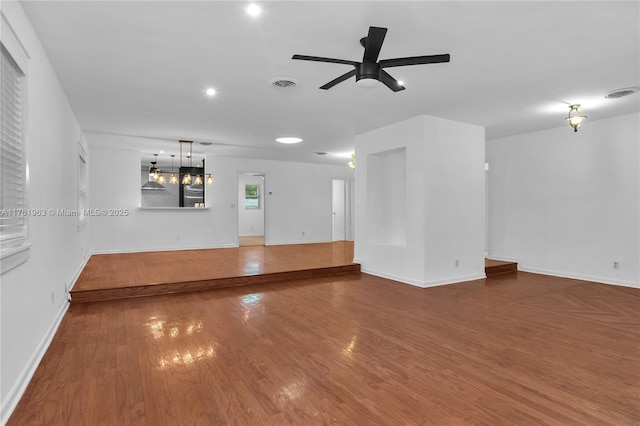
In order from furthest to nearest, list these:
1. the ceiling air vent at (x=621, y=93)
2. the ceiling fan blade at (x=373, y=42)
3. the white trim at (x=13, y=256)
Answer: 1. the ceiling air vent at (x=621, y=93)
2. the ceiling fan blade at (x=373, y=42)
3. the white trim at (x=13, y=256)

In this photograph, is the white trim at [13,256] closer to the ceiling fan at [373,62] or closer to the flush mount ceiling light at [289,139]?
the ceiling fan at [373,62]

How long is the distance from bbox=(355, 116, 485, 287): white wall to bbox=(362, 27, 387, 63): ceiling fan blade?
2.72 meters

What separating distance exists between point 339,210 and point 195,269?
20.7 feet

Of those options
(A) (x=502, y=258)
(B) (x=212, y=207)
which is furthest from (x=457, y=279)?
(B) (x=212, y=207)

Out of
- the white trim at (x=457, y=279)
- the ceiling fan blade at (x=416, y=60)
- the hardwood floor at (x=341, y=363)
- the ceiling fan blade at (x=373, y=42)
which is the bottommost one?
the hardwood floor at (x=341, y=363)

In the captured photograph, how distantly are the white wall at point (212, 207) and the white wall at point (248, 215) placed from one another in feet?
9.68

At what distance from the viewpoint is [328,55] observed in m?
3.04

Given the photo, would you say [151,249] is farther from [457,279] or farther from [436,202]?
[457,279]

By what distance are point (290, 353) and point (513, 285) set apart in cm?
408

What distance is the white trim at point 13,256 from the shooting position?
1894 mm

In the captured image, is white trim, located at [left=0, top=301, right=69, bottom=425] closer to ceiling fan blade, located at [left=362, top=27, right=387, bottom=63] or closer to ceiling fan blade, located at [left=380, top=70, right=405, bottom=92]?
ceiling fan blade, located at [left=362, top=27, right=387, bottom=63]

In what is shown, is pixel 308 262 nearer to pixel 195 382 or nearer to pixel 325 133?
pixel 325 133

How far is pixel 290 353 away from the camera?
275cm

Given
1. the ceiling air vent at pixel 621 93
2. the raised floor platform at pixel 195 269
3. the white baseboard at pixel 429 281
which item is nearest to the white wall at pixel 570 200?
the ceiling air vent at pixel 621 93
